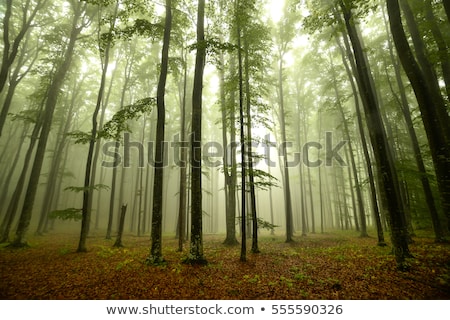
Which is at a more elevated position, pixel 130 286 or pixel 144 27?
pixel 144 27

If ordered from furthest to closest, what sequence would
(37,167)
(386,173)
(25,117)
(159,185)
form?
(25,117), (37,167), (159,185), (386,173)

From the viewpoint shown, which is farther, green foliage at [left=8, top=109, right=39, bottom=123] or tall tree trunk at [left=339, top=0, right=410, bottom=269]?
green foliage at [left=8, top=109, right=39, bottom=123]

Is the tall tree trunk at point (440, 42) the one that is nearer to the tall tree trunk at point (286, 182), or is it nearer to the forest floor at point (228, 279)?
the forest floor at point (228, 279)

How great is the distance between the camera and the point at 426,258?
6.63 metres

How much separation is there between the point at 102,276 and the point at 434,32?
15.1m

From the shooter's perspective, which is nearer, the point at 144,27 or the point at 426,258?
the point at 426,258

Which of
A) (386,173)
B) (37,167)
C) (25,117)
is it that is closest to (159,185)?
(386,173)

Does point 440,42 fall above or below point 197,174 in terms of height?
above

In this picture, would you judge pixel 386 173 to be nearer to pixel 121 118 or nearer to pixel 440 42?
pixel 440 42

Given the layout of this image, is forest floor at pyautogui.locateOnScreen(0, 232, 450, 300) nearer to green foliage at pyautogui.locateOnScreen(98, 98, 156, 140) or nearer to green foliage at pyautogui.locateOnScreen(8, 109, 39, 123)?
green foliage at pyautogui.locateOnScreen(98, 98, 156, 140)

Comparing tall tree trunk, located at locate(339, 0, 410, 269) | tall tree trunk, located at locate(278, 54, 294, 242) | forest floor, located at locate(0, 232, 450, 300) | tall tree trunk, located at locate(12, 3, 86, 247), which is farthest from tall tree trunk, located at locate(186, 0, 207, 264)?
tall tree trunk, located at locate(12, 3, 86, 247)
